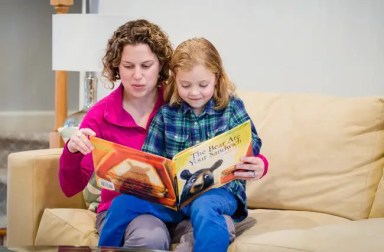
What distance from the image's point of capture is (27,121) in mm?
4648

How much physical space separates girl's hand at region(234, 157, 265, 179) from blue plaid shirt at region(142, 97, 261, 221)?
9cm

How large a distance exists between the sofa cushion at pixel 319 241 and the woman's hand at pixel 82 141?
1.68ft

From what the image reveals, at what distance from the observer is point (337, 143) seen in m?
2.30

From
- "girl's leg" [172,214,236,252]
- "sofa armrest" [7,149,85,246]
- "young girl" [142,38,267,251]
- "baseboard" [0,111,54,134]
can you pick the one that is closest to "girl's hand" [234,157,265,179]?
"young girl" [142,38,267,251]

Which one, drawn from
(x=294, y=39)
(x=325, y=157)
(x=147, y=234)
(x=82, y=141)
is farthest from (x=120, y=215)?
(x=294, y=39)

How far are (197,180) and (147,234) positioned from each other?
188 millimetres

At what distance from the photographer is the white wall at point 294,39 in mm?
2777

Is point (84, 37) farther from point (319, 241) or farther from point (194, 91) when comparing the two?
point (319, 241)

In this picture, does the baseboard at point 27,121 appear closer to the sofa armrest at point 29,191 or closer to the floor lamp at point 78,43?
the floor lamp at point 78,43

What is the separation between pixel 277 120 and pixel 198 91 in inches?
18.3

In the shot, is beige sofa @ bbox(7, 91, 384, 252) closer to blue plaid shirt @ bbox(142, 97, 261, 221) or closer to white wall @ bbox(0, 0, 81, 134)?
blue plaid shirt @ bbox(142, 97, 261, 221)

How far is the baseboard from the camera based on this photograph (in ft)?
14.9

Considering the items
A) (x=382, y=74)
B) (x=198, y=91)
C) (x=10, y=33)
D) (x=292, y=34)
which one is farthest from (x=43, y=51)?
(x=198, y=91)

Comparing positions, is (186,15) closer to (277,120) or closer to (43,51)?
(277,120)
